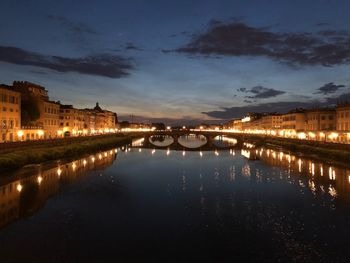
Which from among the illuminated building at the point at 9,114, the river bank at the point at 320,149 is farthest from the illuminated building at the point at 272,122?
the illuminated building at the point at 9,114

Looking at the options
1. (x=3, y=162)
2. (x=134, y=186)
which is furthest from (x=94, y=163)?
(x=134, y=186)

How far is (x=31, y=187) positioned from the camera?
120ft

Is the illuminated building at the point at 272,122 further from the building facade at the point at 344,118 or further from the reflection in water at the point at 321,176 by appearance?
the reflection in water at the point at 321,176

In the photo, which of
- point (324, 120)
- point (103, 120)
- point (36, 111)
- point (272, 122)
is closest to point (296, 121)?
point (324, 120)

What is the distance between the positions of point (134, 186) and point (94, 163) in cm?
2265

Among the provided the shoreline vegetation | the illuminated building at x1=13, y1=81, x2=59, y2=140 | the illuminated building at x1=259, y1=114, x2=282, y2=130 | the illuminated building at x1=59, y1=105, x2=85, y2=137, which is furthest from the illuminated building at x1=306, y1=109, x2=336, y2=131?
the illuminated building at x1=59, y1=105, x2=85, y2=137

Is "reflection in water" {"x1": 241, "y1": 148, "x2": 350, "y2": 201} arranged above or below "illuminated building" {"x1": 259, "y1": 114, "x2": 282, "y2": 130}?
below

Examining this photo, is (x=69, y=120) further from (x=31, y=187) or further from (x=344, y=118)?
(x=344, y=118)

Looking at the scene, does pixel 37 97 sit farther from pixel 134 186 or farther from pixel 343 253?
pixel 343 253

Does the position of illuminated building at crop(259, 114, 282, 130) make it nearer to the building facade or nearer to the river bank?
the river bank

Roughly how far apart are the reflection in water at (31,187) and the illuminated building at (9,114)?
1784cm

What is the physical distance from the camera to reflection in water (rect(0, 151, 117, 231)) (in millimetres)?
27616

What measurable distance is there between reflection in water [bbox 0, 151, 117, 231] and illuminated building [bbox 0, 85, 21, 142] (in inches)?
702

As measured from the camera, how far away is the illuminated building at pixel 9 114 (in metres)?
63.7
